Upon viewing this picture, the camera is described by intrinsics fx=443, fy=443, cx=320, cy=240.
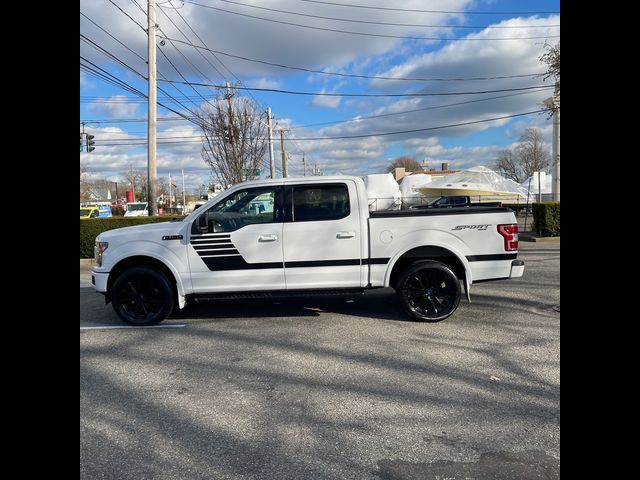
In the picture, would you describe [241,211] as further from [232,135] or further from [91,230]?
[232,135]

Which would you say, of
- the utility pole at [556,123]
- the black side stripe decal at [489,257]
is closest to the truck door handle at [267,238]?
the black side stripe decal at [489,257]

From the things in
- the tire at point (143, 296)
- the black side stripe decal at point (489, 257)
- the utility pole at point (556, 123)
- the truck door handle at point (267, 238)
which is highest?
the utility pole at point (556, 123)

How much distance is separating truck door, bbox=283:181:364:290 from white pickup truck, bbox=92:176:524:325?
0.01m

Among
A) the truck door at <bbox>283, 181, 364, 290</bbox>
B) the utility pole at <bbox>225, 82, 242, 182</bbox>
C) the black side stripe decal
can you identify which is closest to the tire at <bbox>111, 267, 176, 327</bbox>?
the truck door at <bbox>283, 181, 364, 290</bbox>

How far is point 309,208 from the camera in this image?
619 cm

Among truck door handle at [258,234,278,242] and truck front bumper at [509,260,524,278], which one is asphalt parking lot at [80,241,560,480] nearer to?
truck front bumper at [509,260,524,278]

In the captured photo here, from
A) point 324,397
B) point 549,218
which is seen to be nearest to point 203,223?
point 324,397

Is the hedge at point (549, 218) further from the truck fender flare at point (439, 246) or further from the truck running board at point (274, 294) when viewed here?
the truck running board at point (274, 294)

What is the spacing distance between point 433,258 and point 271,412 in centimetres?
349

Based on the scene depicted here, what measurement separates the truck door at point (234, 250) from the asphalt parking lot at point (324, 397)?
0.63m

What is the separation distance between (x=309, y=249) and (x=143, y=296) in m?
2.44

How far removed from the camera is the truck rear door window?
242 inches

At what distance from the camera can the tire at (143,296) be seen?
6.13 metres
